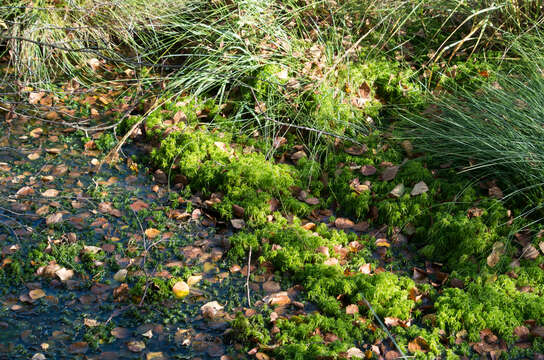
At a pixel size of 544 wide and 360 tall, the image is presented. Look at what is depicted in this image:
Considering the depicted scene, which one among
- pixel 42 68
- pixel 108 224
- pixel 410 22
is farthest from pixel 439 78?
pixel 42 68

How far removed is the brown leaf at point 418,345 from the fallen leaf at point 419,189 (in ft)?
4.21

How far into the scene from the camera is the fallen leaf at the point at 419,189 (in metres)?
3.89

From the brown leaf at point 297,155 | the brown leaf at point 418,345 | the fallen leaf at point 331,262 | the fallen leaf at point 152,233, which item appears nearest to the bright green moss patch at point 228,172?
the brown leaf at point 297,155

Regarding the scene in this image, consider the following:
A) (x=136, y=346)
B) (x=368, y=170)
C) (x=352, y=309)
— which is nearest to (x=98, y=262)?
(x=136, y=346)

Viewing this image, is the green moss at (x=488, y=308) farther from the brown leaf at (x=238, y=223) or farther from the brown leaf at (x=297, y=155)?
the brown leaf at (x=297, y=155)

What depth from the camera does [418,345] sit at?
2.84m

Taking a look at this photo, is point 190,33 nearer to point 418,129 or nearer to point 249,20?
point 249,20

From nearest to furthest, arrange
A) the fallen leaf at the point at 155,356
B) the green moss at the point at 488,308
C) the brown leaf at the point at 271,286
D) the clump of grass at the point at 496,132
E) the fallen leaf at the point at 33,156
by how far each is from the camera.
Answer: the fallen leaf at the point at 155,356 → the green moss at the point at 488,308 → the brown leaf at the point at 271,286 → the clump of grass at the point at 496,132 → the fallen leaf at the point at 33,156

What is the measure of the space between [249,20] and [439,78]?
1.80m

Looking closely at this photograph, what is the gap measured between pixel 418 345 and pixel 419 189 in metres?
1.36

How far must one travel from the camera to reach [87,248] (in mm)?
3395

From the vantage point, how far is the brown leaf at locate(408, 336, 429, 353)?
282cm

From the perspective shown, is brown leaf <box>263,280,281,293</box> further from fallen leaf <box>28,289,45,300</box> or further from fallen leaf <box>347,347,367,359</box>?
fallen leaf <box>28,289,45,300</box>

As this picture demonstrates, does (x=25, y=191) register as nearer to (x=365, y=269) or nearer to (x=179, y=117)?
(x=179, y=117)
